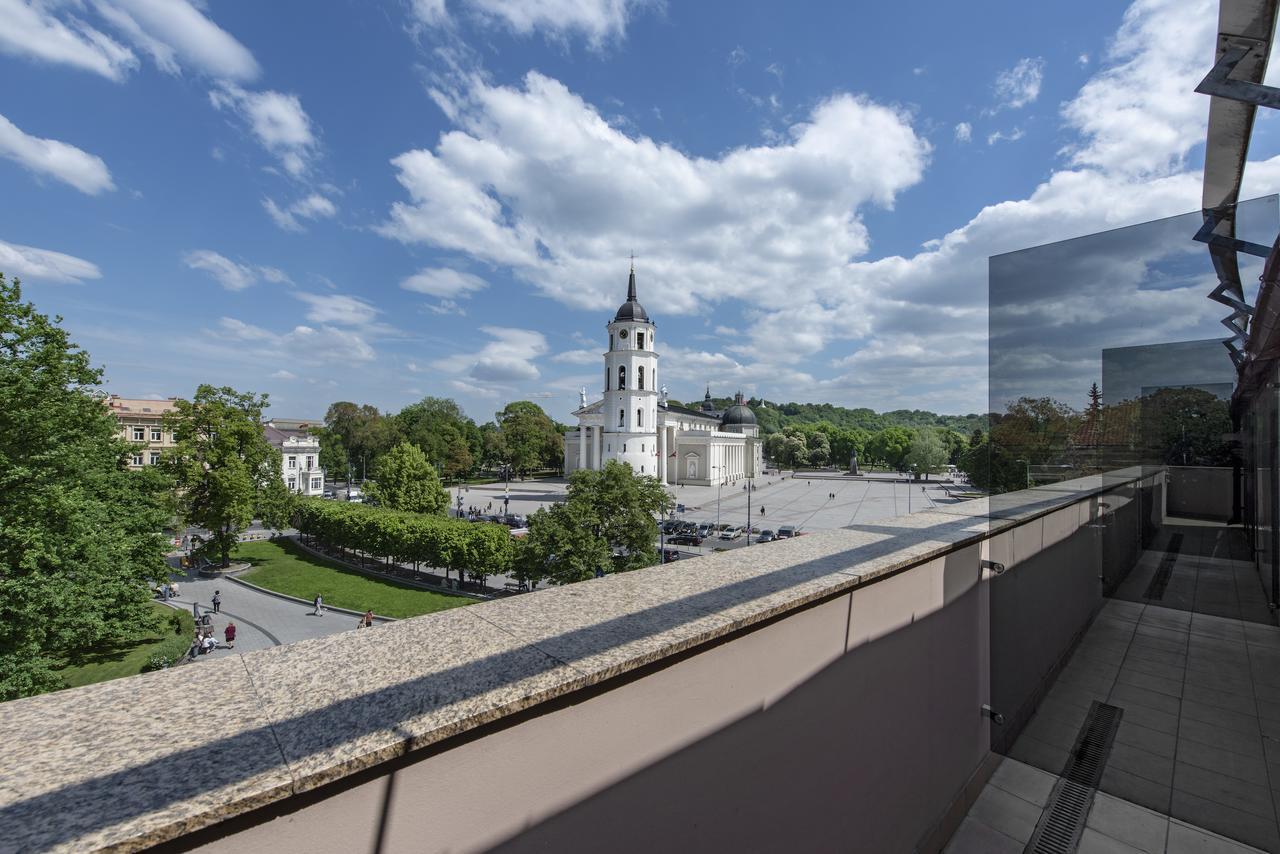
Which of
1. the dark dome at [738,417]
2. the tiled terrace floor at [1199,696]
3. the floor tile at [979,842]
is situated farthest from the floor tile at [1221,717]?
the dark dome at [738,417]

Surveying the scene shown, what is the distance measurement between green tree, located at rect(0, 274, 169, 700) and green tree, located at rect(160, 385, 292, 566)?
32.0 ft

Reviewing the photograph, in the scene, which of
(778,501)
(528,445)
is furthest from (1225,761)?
(528,445)

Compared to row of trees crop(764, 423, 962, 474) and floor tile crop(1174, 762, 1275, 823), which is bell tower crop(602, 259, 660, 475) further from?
floor tile crop(1174, 762, 1275, 823)

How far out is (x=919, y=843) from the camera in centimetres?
333

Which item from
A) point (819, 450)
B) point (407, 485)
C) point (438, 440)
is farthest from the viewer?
point (819, 450)

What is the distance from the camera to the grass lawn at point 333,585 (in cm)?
1994

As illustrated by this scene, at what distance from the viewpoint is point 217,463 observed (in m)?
25.0

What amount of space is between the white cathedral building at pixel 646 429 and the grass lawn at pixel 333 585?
17489mm

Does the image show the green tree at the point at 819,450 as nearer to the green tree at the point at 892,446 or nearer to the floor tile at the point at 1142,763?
the green tree at the point at 892,446

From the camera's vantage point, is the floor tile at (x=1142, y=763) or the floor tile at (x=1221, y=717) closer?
the floor tile at (x=1221, y=717)

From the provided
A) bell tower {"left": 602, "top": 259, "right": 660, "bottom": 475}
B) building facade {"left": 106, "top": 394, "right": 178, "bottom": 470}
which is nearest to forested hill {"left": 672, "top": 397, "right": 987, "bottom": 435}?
bell tower {"left": 602, "top": 259, "right": 660, "bottom": 475}

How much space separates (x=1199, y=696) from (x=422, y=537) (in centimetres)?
2327

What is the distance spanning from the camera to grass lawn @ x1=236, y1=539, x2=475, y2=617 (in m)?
19.9

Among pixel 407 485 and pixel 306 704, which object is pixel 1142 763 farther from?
pixel 407 485
